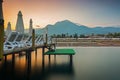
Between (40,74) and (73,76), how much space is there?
4.03m

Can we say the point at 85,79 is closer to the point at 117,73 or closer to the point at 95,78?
the point at 95,78

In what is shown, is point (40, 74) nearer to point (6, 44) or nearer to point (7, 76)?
point (7, 76)

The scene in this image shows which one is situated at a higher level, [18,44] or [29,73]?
[18,44]

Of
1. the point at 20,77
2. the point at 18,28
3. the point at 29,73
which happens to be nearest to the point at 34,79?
the point at 20,77

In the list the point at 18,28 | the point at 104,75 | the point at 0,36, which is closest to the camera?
the point at 0,36

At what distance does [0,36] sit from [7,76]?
13185mm

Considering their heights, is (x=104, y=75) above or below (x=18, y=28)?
below

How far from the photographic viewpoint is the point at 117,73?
31406 mm

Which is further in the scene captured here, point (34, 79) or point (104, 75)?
point (104, 75)

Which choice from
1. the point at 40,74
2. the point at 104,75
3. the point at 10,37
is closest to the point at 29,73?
the point at 40,74

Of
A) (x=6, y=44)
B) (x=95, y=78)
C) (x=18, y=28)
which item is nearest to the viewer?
(x=6, y=44)

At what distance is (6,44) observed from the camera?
2573 cm

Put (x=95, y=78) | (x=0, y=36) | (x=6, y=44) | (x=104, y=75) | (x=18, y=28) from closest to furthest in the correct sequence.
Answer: (x=0, y=36)
(x=6, y=44)
(x=95, y=78)
(x=104, y=75)
(x=18, y=28)

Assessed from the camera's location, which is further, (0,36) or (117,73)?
(117,73)
